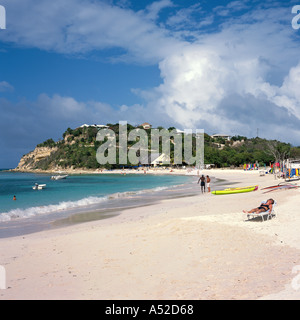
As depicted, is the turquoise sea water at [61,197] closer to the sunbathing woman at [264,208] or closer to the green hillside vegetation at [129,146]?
the sunbathing woman at [264,208]

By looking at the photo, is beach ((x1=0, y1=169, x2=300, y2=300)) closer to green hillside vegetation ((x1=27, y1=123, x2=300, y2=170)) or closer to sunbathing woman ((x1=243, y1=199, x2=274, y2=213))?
sunbathing woman ((x1=243, y1=199, x2=274, y2=213))

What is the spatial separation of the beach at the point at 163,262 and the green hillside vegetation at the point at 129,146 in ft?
266

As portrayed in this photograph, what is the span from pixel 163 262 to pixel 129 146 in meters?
124

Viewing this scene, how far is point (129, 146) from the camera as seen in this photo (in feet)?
427

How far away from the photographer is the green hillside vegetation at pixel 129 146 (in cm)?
9000

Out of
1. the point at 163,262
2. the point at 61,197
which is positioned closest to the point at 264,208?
the point at 163,262

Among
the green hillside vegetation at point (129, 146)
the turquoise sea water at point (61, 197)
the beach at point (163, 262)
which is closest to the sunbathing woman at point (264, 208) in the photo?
the beach at point (163, 262)

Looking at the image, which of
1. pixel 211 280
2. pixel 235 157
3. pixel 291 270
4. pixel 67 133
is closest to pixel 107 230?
pixel 211 280

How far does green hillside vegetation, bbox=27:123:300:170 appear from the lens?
90000mm

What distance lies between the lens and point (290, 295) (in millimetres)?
4746

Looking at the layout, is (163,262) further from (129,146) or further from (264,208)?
(129,146)

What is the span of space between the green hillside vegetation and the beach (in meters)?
80.9

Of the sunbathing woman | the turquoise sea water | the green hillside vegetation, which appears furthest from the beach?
the green hillside vegetation
